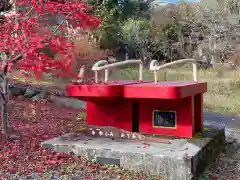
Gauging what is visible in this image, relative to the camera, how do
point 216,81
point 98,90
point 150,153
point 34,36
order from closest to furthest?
1. point 150,153
2. point 98,90
3. point 34,36
4. point 216,81

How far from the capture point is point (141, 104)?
6.73 metres

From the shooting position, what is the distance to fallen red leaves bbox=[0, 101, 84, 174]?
5557mm

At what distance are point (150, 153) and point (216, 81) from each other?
1246 centimetres

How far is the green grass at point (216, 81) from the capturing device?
14445mm

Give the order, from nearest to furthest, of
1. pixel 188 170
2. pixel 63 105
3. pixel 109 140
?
pixel 188 170 → pixel 109 140 → pixel 63 105

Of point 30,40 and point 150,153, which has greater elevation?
point 30,40

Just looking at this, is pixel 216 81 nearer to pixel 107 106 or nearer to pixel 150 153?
pixel 107 106

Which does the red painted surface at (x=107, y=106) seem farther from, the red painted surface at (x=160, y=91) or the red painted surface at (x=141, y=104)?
the red painted surface at (x=160, y=91)

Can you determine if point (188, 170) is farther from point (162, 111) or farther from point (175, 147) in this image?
point (162, 111)

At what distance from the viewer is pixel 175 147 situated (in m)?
5.89

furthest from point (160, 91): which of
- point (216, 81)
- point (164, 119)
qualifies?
point (216, 81)

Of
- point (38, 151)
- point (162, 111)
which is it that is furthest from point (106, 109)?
point (38, 151)

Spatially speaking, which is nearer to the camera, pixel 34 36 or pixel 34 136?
pixel 34 36

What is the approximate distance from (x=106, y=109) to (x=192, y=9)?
16882 mm
